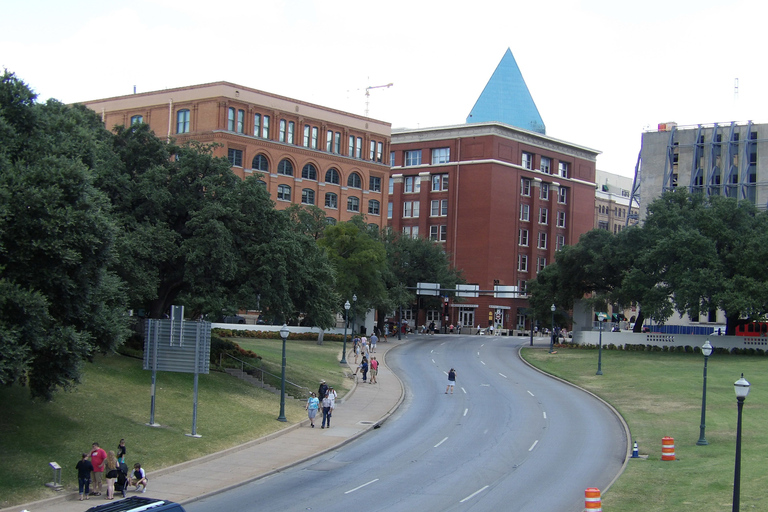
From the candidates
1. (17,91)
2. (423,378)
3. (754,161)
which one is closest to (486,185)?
(754,161)

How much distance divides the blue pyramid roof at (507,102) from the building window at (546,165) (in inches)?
474

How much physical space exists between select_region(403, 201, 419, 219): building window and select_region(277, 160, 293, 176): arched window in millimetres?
31757

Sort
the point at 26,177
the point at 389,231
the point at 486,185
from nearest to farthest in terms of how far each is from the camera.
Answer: the point at 26,177 < the point at 389,231 < the point at 486,185

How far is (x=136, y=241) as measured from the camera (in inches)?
1399

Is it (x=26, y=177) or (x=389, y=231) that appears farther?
(x=389, y=231)

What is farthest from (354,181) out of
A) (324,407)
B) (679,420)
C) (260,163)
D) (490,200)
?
(679,420)

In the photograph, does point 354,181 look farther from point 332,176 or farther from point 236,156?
point 236,156

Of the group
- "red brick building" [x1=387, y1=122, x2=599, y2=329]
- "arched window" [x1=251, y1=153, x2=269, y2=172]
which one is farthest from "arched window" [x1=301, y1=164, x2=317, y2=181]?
"red brick building" [x1=387, y1=122, x2=599, y2=329]

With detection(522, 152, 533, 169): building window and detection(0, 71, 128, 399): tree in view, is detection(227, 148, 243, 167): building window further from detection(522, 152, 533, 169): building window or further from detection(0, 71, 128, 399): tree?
detection(0, 71, 128, 399): tree

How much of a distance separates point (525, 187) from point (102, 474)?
100 m

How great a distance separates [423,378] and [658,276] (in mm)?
23353

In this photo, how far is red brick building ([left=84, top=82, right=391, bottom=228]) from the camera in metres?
86.2

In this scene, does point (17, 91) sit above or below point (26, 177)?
above

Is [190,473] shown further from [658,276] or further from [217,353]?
[658,276]
